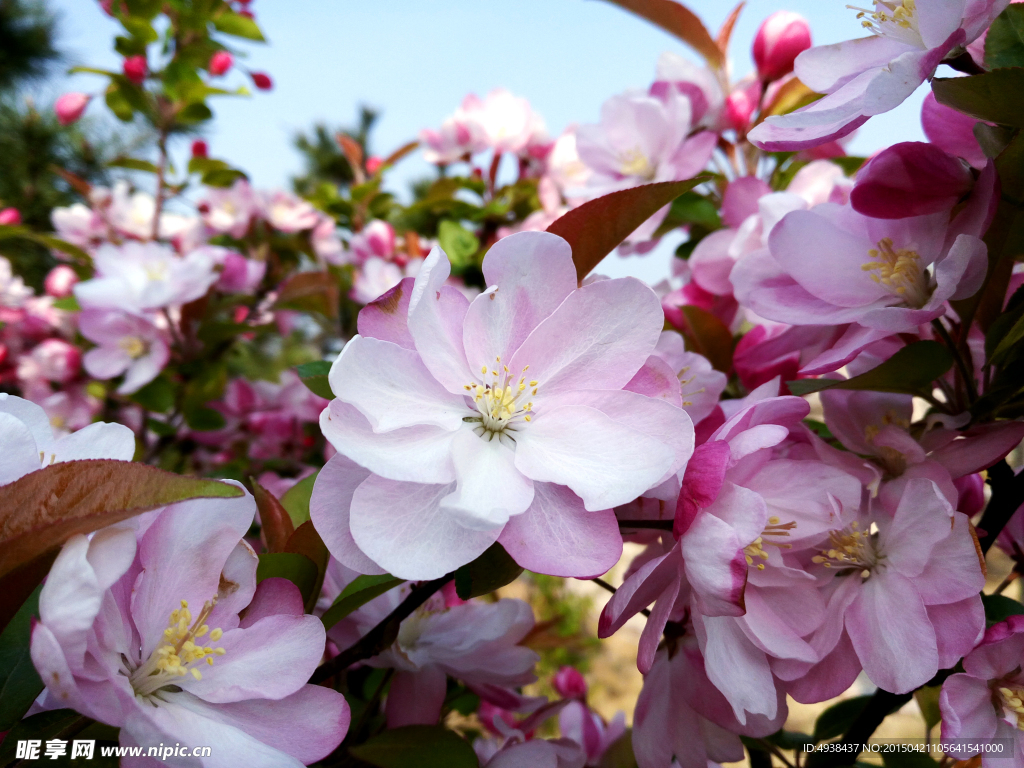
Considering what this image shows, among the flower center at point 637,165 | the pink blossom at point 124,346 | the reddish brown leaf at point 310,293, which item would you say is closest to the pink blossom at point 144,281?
the pink blossom at point 124,346

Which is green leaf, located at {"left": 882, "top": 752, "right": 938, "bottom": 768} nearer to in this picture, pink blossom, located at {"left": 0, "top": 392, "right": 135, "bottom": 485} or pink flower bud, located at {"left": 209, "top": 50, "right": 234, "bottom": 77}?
pink blossom, located at {"left": 0, "top": 392, "right": 135, "bottom": 485}

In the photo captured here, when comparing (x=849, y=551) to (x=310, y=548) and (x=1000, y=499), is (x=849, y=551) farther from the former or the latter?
(x=310, y=548)

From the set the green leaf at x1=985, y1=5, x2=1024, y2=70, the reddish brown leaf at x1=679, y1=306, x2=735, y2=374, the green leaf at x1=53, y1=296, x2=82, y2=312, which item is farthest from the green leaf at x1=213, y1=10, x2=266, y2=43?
the green leaf at x1=985, y1=5, x2=1024, y2=70

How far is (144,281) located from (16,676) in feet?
3.77

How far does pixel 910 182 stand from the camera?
526mm

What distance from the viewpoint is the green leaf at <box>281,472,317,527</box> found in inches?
26.2

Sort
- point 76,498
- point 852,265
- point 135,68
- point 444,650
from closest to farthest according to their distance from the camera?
point 76,498 < point 852,265 < point 444,650 < point 135,68

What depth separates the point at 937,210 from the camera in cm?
55

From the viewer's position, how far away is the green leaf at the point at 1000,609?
60cm

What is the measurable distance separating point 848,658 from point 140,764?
51 cm

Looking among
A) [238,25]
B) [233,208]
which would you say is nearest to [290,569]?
[238,25]

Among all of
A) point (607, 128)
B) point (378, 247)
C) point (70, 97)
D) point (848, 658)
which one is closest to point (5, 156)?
point (70, 97)

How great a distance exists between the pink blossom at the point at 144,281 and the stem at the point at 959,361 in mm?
1218

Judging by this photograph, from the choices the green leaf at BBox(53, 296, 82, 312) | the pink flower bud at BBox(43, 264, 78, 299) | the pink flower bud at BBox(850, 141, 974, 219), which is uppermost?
the pink flower bud at BBox(850, 141, 974, 219)
